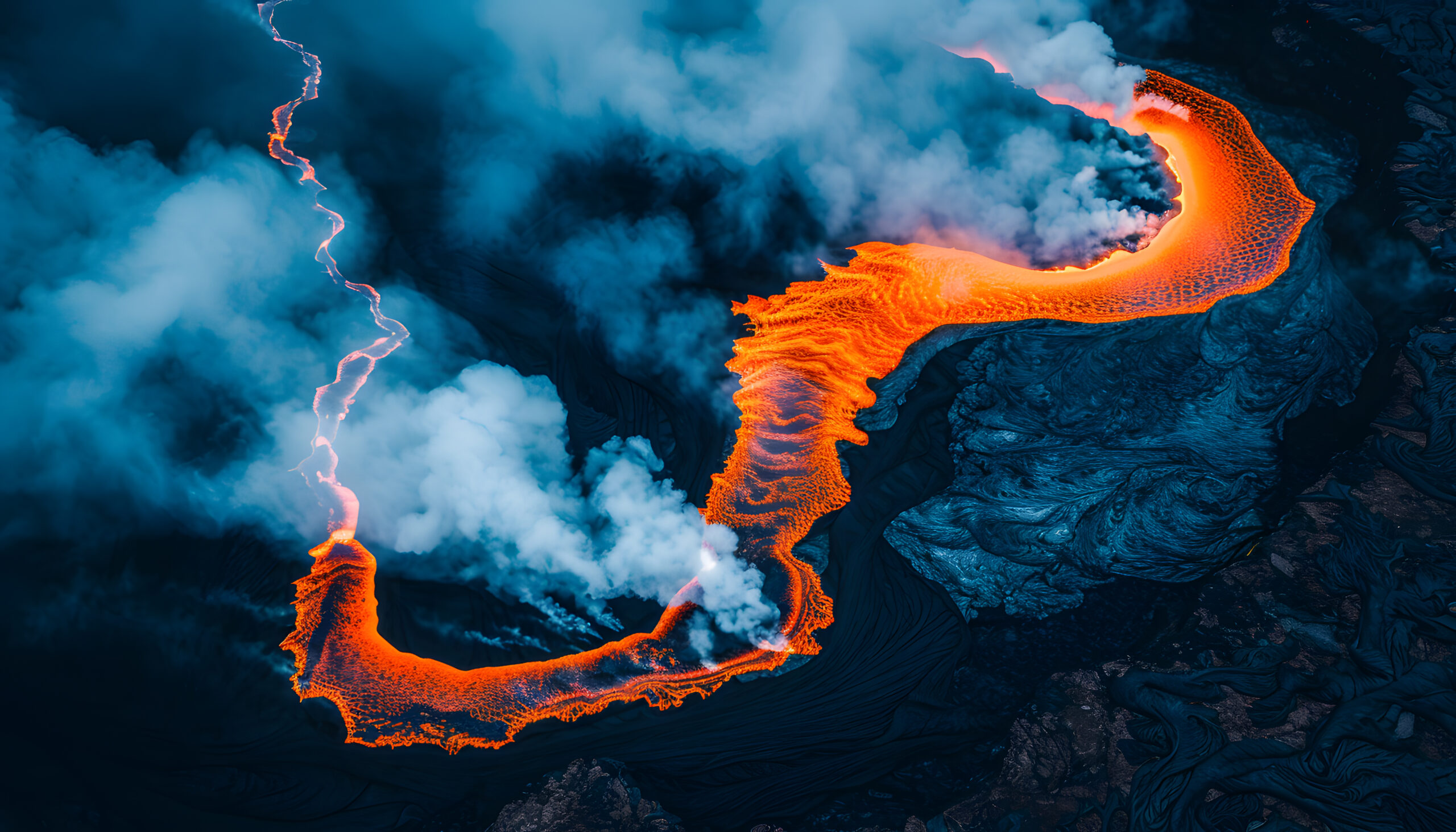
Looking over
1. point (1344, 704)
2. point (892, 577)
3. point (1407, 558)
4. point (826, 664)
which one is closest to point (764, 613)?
point (826, 664)

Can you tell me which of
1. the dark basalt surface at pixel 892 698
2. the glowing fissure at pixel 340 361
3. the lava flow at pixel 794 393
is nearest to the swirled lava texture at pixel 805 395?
the lava flow at pixel 794 393

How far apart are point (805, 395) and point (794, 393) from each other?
19cm

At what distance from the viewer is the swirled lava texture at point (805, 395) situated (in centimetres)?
864

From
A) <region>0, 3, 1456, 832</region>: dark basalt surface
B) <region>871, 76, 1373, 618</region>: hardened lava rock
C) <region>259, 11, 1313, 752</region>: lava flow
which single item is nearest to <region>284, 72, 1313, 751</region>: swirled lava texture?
<region>259, 11, 1313, 752</region>: lava flow

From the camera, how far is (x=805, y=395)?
36.6ft

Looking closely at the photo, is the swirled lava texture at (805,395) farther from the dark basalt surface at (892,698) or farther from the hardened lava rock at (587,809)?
the hardened lava rock at (587,809)

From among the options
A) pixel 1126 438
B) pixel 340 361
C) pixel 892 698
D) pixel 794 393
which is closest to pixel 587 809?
pixel 892 698

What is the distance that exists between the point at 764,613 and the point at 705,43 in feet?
39.3

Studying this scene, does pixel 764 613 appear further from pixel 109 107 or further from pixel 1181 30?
pixel 1181 30

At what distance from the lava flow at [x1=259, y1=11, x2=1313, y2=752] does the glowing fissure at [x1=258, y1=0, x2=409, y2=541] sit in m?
0.03

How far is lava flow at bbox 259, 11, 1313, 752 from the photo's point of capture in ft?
28.4

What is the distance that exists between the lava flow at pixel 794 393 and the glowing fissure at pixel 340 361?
31 millimetres

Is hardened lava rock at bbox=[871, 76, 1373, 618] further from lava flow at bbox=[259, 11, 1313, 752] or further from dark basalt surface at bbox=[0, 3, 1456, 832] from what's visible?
lava flow at bbox=[259, 11, 1313, 752]

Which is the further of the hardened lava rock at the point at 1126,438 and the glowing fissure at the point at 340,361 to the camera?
the glowing fissure at the point at 340,361
